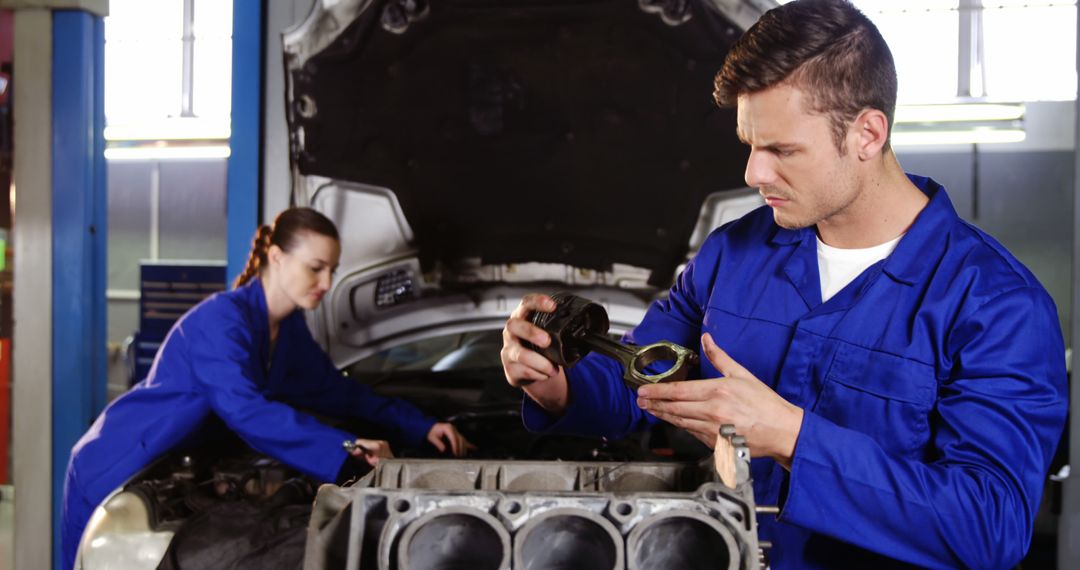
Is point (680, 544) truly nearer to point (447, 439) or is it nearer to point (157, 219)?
point (447, 439)

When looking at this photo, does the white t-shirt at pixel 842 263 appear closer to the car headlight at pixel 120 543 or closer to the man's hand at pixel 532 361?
the man's hand at pixel 532 361

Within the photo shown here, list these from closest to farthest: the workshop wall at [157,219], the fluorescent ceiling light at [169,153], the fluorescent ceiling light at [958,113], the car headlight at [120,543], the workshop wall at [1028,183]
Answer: the car headlight at [120,543], the fluorescent ceiling light at [958,113], the workshop wall at [1028,183], the fluorescent ceiling light at [169,153], the workshop wall at [157,219]

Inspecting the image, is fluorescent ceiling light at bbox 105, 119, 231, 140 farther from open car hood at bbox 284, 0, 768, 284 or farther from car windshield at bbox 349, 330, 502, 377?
car windshield at bbox 349, 330, 502, 377

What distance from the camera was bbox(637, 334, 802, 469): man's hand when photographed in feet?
3.43

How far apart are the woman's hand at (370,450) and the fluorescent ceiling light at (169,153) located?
620cm

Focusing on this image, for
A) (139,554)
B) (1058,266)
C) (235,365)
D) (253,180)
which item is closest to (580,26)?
(253,180)

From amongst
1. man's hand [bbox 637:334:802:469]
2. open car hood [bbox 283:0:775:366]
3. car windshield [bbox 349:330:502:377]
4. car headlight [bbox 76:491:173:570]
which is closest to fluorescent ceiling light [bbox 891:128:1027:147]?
open car hood [bbox 283:0:775:366]

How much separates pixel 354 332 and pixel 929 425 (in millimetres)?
2125

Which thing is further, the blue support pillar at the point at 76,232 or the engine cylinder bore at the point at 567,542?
the blue support pillar at the point at 76,232

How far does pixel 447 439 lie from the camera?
2.54m

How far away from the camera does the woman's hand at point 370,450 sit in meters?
2.17

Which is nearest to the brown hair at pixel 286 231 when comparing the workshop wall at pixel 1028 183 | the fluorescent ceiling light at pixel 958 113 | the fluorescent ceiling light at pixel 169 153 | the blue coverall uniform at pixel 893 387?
the blue coverall uniform at pixel 893 387

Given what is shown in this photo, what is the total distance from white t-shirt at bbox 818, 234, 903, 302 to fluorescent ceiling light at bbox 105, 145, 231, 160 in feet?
Answer: 23.5

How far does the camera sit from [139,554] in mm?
1993
